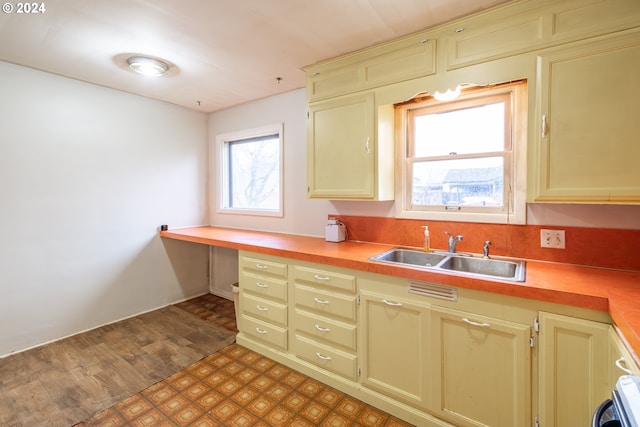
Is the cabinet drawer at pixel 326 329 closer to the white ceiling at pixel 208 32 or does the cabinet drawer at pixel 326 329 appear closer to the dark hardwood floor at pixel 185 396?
the dark hardwood floor at pixel 185 396

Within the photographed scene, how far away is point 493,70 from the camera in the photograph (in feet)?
5.76

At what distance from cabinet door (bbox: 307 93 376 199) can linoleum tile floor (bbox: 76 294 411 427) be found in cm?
139

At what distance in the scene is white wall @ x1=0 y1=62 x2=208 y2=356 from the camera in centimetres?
255

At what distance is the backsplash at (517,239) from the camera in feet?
5.54

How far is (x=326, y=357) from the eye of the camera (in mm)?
2162

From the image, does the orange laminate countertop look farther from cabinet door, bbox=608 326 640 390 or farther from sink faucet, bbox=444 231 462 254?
sink faucet, bbox=444 231 462 254

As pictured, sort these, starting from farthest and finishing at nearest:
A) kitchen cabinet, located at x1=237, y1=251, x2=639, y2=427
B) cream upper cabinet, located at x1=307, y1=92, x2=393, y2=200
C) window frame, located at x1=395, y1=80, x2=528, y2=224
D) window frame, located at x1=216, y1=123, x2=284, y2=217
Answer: window frame, located at x1=216, y1=123, x2=284, y2=217 → cream upper cabinet, located at x1=307, y1=92, x2=393, y2=200 → window frame, located at x1=395, y1=80, x2=528, y2=224 → kitchen cabinet, located at x1=237, y1=251, x2=639, y2=427

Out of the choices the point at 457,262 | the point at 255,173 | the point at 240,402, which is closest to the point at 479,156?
the point at 457,262

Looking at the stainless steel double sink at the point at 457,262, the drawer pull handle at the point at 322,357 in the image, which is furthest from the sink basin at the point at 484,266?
the drawer pull handle at the point at 322,357

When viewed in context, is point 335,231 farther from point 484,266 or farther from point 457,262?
point 484,266

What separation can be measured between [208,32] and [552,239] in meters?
2.50

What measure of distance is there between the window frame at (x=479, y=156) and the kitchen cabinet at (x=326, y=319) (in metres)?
0.80

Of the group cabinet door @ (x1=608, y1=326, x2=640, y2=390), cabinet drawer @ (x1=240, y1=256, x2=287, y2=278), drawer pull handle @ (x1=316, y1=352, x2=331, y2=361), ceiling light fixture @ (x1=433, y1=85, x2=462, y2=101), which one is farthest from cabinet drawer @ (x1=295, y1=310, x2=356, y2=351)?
ceiling light fixture @ (x1=433, y1=85, x2=462, y2=101)

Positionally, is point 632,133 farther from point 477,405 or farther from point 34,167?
point 34,167
